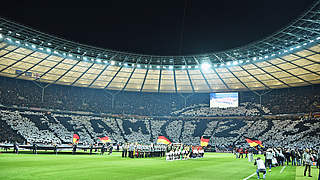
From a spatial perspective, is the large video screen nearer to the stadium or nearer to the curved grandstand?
the stadium

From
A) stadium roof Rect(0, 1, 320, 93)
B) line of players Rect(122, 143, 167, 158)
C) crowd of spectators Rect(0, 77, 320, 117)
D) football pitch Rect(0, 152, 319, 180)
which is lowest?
line of players Rect(122, 143, 167, 158)

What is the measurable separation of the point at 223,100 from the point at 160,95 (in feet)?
53.7

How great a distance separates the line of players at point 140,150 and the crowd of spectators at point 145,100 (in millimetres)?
33637

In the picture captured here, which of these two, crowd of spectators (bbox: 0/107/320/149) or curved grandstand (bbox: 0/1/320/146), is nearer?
curved grandstand (bbox: 0/1/320/146)

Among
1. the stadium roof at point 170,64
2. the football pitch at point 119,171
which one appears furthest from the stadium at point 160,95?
the football pitch at point 119,171

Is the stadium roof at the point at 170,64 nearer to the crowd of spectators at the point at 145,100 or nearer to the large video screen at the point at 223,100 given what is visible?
the large video screen at the point at 223,100

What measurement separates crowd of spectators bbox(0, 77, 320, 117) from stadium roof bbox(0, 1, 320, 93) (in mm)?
2582

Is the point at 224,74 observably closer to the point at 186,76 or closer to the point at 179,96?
the point at 186,76

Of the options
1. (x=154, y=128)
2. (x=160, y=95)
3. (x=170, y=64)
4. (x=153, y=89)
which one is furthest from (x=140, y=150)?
(x=160, y=95)

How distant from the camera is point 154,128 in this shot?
69.1m

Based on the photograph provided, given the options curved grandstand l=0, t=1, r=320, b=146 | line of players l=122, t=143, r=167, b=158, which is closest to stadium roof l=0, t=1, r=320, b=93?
curved grandstand l=0, t=1, r=320, b=146

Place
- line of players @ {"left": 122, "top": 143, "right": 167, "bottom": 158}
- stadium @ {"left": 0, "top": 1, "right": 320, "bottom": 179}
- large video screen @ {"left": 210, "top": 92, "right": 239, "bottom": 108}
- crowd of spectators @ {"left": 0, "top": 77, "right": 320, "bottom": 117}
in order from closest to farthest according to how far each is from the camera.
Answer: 1. line of players @ {"left": 122, "top": 143, "right": 167, "bottom": 158}
2. stadium @ {"left": 0, "top": 1, "right": 320, "bottom": 179}
3. crowd of spectators @ {"left": 0, "top": 77, "right": 320, "bottom": 117}
4. large video screen @ {"left": 210, "top": 92, "right": 239, "bottom": 108}

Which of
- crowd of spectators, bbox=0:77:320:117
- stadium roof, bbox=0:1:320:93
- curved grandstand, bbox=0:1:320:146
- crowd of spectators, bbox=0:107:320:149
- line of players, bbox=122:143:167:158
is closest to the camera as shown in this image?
line of players, bbox=122:143:167:158

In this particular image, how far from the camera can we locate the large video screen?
68.8 m
